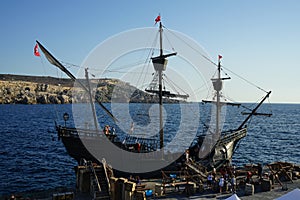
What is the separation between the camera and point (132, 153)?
27.1 metres

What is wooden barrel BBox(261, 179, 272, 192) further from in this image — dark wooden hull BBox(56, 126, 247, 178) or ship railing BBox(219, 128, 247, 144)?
ship railing BBox(219, 128, 247, 144)

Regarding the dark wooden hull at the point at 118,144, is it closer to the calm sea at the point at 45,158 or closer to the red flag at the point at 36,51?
the calm sea at the point at 45,158

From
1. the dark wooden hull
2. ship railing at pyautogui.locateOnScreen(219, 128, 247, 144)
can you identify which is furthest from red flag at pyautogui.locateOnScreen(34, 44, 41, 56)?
ship railing at pyautogui.locateOnScreen(219, 128, 247, 144)

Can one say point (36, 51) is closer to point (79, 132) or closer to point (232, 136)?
point (79, 132)

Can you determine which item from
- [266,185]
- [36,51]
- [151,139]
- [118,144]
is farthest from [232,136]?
[36,51]

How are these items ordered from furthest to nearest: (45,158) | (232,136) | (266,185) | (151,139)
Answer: (45,158) → (232,136) → (151,139) → (266,185)

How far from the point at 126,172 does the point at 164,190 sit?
309 inches

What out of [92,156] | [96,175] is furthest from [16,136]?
[96,175]

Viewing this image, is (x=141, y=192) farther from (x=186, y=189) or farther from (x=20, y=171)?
(x=20, y=171)

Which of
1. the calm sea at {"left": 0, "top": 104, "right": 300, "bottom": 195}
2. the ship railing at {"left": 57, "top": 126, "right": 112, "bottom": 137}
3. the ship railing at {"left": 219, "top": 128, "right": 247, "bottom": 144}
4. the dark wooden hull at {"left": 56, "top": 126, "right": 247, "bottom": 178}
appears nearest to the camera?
the dark wooden hull at {"left": 56, "top": 126, "right": 247, "bottom": 178}

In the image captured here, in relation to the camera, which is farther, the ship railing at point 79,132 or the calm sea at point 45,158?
the calm sea at point 45,158

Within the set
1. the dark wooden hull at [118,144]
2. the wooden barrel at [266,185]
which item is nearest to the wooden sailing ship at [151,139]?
the dark wooden hull at [118,144]

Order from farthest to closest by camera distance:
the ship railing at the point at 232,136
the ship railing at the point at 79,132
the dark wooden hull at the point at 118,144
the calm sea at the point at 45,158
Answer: the ship railing at the point at 232,136, the calm sea at the point at 45,158, the ship railing at the point at 79,132, the dark wooden hull at the point at 118,144

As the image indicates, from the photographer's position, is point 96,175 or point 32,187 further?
point 32,187
